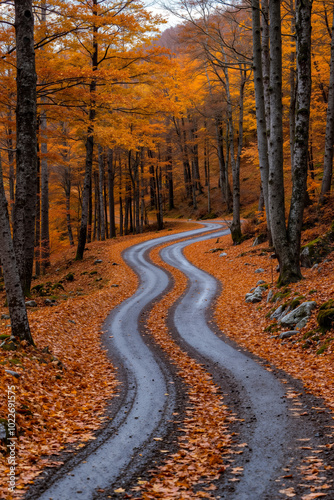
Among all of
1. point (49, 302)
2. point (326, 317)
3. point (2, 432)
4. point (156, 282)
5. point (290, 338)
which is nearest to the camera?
point (2, 432)

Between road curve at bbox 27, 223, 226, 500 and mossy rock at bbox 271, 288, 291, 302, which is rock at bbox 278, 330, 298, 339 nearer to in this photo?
mossy rock at bbox 271, 288, 291, 302

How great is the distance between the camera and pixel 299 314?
10.2 meters

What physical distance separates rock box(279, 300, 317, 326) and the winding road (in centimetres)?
173

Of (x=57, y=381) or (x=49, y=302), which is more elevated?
(x=49, y=302)

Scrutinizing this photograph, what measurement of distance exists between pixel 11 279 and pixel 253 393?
211 inches

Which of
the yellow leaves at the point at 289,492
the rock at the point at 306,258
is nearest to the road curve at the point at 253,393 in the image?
the yellow leaves at the point at 289,492

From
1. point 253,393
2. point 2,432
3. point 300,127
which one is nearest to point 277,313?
point 253,393

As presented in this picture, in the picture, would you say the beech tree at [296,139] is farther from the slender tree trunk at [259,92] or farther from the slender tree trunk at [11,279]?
the slender tree trunk at [11,279]

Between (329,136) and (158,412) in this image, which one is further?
(329,136)

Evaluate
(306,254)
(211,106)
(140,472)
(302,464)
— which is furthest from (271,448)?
(211,106)

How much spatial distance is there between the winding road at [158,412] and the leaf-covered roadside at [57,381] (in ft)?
1.16

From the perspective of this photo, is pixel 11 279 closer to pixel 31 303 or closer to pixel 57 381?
pixel 57 381

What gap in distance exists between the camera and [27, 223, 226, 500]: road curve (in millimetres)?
4422

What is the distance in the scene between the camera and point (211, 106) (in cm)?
3011
